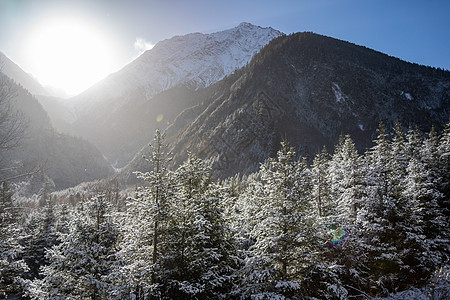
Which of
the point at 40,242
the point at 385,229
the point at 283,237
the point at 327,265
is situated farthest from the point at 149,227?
the point at 40,242

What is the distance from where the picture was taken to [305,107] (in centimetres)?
16700

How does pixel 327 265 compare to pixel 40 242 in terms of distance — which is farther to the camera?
pixel 40 242

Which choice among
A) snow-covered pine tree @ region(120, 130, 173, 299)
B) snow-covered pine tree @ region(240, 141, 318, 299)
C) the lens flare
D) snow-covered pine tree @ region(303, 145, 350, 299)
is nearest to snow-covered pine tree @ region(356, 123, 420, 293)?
the lens flare

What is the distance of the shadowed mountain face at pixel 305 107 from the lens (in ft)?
468

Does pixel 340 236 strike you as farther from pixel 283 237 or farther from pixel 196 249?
pixel 196 249

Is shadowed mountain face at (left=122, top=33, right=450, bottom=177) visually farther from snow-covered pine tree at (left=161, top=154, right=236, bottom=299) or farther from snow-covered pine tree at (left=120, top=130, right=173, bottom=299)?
snow-covered pine tree at (left=120, top=130, right=173, bottom=299)

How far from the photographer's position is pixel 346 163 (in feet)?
71.2

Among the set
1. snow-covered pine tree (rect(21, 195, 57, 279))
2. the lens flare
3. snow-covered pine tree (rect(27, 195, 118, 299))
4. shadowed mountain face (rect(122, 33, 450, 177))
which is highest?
shadowed mountain face (rect(122, 33, 450, 177))

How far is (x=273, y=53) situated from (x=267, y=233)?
204156 mm

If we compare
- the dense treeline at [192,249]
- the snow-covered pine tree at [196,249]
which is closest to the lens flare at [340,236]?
the dense treeline at [192,249]

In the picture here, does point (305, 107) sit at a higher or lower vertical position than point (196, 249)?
higher

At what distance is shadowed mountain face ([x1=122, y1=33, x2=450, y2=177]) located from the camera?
14275 cm

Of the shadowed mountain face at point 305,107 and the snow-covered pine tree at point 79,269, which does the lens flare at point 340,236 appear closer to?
the snow-covered pine tree at point 79,269

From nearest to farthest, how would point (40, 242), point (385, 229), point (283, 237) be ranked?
point (283, 237) → point (385, 229) → point (40, 242)
